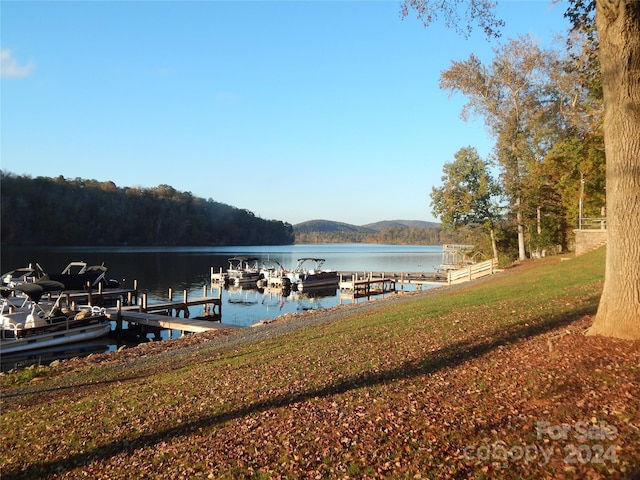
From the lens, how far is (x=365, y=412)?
6227 millimetres

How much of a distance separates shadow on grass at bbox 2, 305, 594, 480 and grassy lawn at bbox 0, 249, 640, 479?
0.03 metres

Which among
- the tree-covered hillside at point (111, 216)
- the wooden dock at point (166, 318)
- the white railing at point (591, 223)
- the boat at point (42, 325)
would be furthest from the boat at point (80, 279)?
the tree-covered hillside at point (111, 216)

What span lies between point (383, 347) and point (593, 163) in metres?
23.4

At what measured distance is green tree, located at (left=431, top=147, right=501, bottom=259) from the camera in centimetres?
3909

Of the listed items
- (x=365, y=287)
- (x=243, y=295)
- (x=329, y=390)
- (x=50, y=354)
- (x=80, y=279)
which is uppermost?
(x=329, y=390)

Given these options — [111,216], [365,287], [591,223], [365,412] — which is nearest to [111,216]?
[111,216]

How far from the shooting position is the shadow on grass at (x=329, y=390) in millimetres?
6094

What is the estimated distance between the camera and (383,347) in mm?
10031

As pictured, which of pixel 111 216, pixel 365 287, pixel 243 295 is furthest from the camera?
pixel 111 216

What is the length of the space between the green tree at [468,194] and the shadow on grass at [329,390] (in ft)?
98.3

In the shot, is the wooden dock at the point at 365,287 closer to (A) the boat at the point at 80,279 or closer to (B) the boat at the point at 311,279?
(B) the boat at the point at 311,279

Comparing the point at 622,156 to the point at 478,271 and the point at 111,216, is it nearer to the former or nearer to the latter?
the point at 478,271

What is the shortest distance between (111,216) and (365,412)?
461 feet

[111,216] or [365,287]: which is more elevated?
Result: [111,216]
